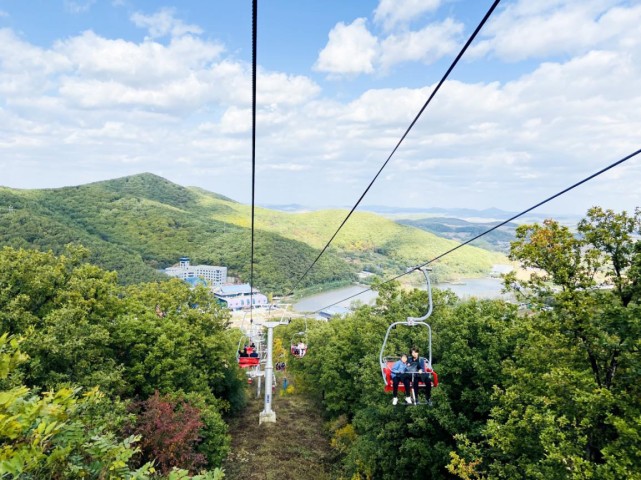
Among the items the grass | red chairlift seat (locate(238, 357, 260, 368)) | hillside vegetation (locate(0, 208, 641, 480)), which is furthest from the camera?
red chairlift seat (locate(238, 357, 260, 368))

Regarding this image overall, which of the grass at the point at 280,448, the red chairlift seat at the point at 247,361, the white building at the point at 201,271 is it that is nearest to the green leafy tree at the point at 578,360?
the grass at the point at 280,448

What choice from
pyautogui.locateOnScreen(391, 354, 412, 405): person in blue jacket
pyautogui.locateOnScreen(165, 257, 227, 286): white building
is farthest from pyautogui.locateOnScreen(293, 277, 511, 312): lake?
pyautogui.locateOnScreen(391, 354, 412, 405): person in blue jacket

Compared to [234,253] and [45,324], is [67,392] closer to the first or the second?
[45,324]

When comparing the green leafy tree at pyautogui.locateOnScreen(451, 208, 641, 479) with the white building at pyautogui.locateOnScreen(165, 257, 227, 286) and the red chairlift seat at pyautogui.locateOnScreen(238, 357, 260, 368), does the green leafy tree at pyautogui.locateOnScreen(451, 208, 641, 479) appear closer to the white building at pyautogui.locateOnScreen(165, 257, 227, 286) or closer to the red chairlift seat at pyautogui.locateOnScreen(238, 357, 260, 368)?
the red chairlift seat at pyautogui.locateOnScreen(238, 357, 260, 368)

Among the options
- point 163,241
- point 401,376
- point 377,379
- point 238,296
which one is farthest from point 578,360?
point 163,241

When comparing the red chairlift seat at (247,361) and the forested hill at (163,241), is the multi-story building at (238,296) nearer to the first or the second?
the forested hill at (163,241)

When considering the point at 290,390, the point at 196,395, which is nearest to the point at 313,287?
the point at 290,390
